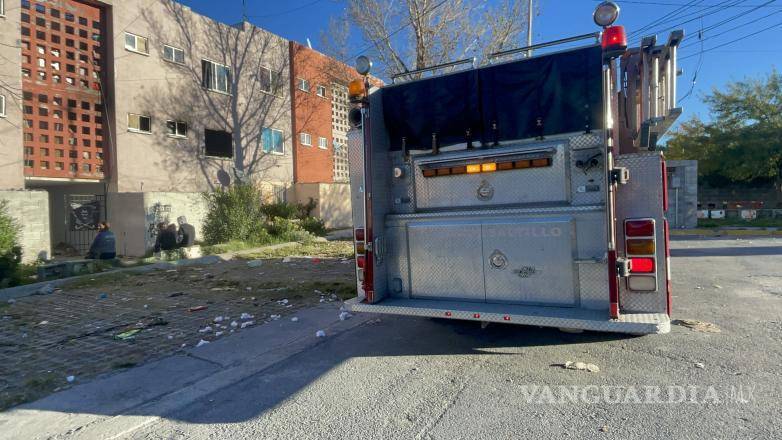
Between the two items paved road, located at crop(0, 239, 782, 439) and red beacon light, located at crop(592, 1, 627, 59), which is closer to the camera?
paved road, located at crop(0, 239, 782, 439)

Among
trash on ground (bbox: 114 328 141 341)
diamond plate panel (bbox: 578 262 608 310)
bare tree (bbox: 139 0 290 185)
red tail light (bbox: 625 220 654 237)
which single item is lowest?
trash on ground (bbox: 114 328 141 341)

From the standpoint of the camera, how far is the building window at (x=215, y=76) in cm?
2034

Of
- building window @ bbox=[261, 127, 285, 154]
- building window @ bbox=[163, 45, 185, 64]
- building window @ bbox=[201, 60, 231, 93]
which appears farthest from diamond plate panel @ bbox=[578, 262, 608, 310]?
building window @ bbox=[261, 127, 285, 154]

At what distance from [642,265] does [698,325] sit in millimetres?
2121

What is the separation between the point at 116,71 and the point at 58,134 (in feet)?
9.35

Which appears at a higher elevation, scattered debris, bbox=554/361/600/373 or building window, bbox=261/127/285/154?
building window, bbox=261/127/285/154

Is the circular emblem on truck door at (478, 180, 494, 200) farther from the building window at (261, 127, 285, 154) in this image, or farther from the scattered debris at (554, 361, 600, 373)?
the building window at (261, 127, 285, 154)

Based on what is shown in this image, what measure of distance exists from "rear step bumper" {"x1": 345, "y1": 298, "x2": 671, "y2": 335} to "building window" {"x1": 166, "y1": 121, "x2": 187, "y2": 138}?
15742 mm

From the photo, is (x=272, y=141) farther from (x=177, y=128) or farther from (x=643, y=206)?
(x=643, y=206)

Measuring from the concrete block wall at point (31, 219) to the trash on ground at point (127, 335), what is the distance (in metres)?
8.62

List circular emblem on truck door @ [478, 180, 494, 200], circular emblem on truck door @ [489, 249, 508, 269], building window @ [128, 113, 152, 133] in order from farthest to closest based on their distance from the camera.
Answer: building window @ [128, 113, 152, 133], circular emblem on truck door @ [478, 180, 494, 200], circular emblem on truck door @ [489, 249, 508, 269]

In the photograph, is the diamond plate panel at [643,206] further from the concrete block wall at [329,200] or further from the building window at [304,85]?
the building window at [304,85]

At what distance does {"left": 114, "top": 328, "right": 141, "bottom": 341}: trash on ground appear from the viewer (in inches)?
237
